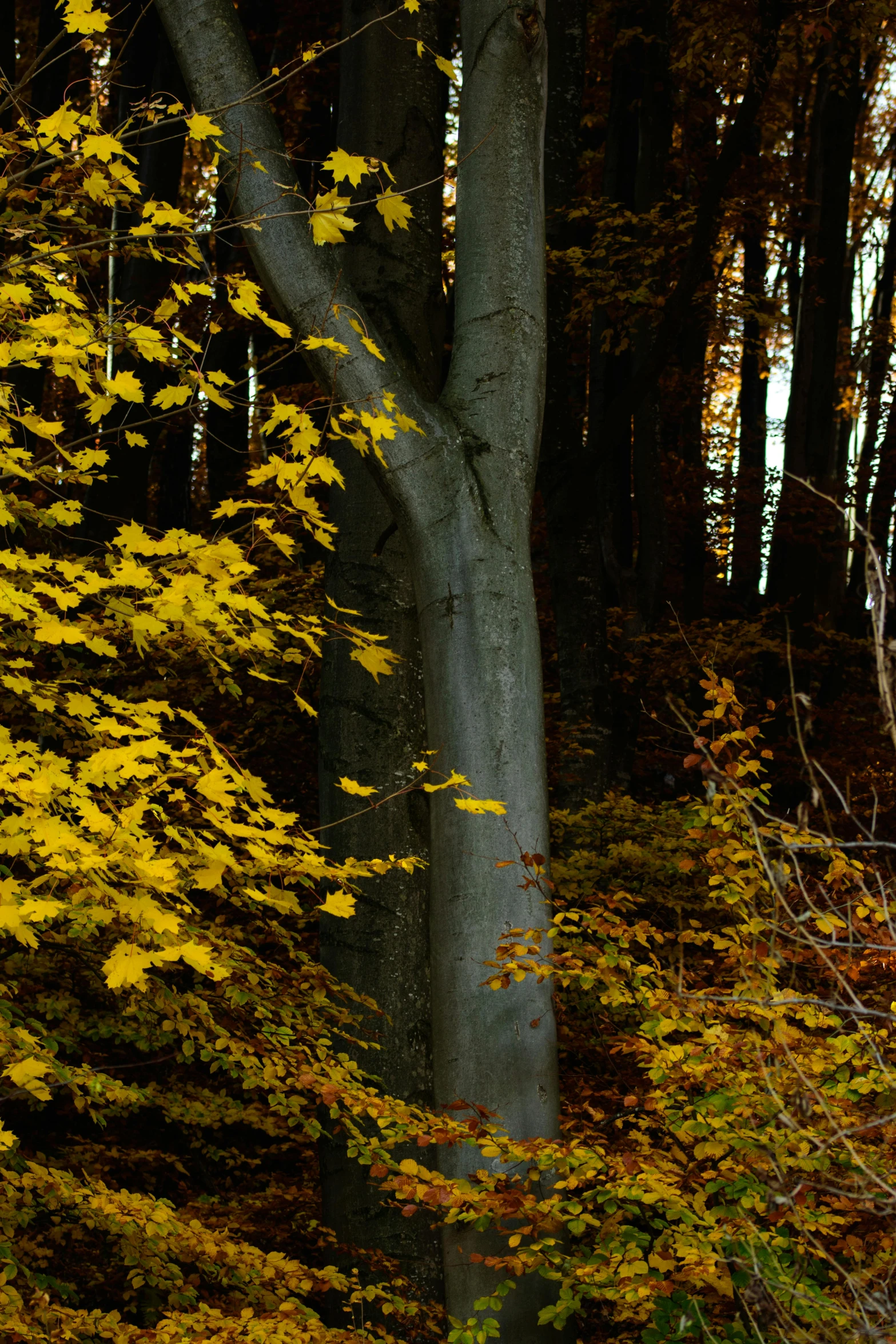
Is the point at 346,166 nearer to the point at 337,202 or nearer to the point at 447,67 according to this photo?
the point at 337,202

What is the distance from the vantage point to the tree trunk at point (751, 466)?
13836mm

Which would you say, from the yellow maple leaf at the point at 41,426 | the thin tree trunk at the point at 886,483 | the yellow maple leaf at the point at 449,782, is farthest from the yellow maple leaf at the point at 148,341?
the thin tree trunk at the point at 886,483

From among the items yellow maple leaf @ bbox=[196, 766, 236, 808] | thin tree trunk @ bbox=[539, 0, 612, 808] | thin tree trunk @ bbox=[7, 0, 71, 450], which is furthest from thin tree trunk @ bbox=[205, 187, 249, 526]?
yellow maple leaf @ bbox=[196, 766, 236, 808]

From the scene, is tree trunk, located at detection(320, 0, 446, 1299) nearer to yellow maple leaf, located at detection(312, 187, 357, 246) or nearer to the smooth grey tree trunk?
the smooth grey tree trunk

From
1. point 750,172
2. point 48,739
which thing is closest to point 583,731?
point 48,739

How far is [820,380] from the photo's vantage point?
1211 centimetres

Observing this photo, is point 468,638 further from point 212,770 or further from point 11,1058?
point 11,1058

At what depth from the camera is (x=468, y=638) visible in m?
3.72

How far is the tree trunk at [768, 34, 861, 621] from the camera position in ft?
37.9

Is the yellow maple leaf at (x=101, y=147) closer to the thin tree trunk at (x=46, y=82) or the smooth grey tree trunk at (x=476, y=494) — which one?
the smooth grey tree trunk at (x=476, y=494)

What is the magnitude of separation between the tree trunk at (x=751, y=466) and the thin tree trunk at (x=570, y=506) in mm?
4430

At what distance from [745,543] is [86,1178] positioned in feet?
41.9

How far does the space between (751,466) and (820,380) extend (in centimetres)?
248

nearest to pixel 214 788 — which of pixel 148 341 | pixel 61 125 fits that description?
pixel 148 341
